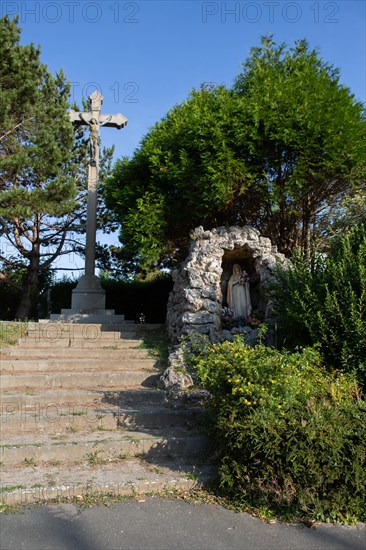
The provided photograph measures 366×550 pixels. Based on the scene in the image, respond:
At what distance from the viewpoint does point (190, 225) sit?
10.5 metres

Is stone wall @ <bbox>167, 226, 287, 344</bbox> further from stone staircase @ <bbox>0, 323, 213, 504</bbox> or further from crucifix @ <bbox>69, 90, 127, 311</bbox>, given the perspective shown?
crucifix @ <bbox>69, 90, 127, 311</bbox>

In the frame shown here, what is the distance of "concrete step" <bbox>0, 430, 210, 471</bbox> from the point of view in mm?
4418

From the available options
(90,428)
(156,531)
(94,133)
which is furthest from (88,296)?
(156,531)

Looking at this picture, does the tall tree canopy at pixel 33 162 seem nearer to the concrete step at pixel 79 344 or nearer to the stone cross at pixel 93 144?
the stone cross at pixel 93 144

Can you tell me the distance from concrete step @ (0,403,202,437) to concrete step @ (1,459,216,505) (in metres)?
0.91

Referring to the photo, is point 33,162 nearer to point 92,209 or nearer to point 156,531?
point 92,209

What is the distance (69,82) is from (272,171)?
1004cm

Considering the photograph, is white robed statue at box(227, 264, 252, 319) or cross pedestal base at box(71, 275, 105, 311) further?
cross pedestal base at box(71, 275, 105, 311)

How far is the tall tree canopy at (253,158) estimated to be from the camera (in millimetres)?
8672

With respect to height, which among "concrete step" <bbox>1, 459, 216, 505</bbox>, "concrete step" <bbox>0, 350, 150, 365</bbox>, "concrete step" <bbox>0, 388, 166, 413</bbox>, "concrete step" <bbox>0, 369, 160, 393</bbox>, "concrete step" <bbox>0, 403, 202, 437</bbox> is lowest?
"concrete step" <bbox>1, 459, 216, 505</bbox>

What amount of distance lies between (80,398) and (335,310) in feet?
12.0

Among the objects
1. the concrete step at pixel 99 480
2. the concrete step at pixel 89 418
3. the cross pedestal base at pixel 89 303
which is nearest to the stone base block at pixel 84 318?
the cross pedestal base at pixel 89 303

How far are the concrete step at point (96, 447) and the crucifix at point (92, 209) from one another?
23.5 feet

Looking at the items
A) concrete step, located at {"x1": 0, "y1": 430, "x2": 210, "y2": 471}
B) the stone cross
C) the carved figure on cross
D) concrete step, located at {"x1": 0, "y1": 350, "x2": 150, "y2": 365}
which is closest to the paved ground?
concrete step, located at {"x1": 0, "y1": 430, "x2": 210, "y2": 471}
